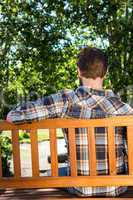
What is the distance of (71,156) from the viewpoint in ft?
13.0

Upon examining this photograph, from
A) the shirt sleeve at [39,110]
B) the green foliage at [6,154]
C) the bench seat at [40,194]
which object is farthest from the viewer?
the green foliage at [6,154]

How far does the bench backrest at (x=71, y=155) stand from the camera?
3922 mm

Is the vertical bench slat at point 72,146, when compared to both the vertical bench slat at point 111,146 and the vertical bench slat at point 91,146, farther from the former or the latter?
the vertical bench slat at point 111,146

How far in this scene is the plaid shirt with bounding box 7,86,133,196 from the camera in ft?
12.9

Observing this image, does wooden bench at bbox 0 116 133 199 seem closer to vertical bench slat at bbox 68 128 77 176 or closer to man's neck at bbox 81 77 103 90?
vertical bench slat at bbox 68 128 77 176

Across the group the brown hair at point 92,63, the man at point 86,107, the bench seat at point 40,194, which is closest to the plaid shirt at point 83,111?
the man at point 86,107

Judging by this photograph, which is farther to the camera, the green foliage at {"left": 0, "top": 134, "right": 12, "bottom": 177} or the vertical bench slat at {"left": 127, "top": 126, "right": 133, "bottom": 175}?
the green foliage at {"left": 0, "top": 134, "right": 12, "bottom": 177}

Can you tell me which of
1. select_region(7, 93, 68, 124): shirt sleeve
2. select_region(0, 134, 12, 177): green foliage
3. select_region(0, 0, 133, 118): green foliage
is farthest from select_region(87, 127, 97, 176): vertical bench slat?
select_region(0, 0, 133, 118): green foliage

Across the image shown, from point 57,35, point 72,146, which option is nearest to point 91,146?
point 72,146

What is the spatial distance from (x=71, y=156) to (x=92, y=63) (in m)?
0.64

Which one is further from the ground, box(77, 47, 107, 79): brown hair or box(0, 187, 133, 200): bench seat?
box(77, 47, 107, 79): brown hair

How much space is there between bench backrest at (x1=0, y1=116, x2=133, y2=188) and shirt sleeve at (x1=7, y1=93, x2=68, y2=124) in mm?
52

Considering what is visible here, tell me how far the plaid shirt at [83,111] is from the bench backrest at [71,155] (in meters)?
0.05

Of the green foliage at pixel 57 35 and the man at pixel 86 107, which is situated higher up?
the green foliage at pixel 57 35
